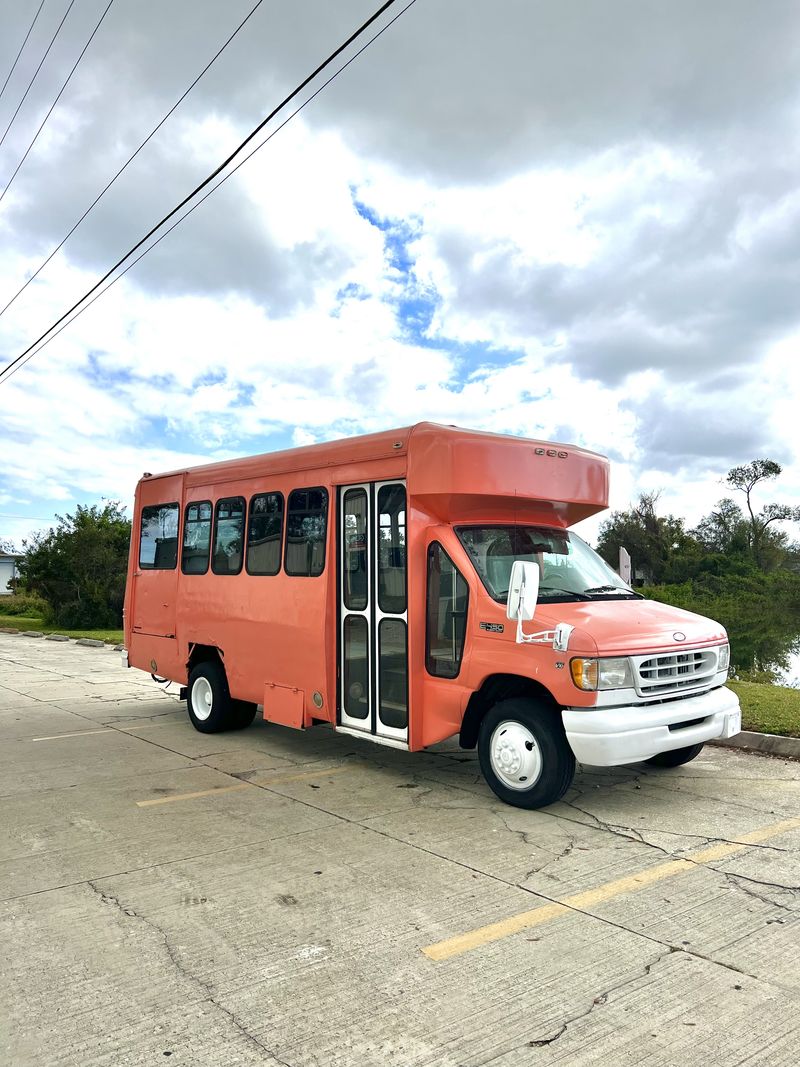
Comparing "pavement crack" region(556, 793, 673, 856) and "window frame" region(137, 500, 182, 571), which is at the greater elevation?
"window frame" region(137, 500, 182, 571)

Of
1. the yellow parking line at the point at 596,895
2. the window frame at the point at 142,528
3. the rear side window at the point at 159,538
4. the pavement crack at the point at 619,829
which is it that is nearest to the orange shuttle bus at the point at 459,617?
the pavement crack at the point at 619,829

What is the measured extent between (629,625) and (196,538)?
5508 mm

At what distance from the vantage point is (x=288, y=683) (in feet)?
25.6

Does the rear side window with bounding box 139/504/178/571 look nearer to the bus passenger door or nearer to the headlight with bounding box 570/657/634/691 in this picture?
the bus passenger door

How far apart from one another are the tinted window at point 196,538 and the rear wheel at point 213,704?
114cm

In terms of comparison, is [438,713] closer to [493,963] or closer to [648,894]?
[648,894]

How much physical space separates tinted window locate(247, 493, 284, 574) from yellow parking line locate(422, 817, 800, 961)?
14.9 feet

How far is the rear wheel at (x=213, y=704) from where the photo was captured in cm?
907

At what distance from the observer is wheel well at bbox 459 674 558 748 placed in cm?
602

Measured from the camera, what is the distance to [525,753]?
5871 millimetres

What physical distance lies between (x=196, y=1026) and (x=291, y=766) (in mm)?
4444

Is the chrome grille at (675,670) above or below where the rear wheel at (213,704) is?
above

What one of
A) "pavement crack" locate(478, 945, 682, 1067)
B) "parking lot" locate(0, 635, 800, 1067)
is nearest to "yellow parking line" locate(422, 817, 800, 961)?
"parking lot" locate(0, 635, 800, 1067)

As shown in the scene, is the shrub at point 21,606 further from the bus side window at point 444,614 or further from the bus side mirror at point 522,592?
the bus side mirror at point 522,592
